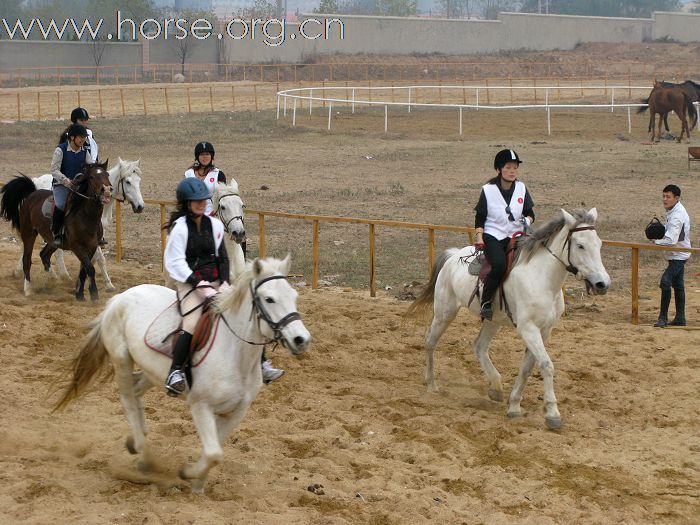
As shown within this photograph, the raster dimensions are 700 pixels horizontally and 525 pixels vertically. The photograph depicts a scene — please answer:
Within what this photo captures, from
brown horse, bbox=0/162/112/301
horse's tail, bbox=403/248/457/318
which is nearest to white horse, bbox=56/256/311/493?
horse's tail, bbox=403/248/457/318

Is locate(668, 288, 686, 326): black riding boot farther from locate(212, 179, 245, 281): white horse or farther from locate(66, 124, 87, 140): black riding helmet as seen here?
locate(66, 124, 87, 140): black riding helmet

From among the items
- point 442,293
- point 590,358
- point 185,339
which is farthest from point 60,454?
point 590,358

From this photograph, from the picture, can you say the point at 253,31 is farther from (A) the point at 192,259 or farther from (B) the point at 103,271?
(A) the point at 192,259

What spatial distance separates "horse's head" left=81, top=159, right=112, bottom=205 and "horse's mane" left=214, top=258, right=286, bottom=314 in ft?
20.9

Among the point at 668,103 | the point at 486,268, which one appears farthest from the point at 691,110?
the point at 486,268

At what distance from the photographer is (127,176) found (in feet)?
44.4

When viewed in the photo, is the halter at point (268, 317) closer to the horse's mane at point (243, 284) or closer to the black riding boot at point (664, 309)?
the horse's mane at point (243, 284)

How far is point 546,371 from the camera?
9.08m

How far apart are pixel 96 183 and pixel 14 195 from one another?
2387mm

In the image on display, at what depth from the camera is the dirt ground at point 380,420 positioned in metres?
7.17

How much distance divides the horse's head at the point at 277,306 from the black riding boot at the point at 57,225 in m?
7.50

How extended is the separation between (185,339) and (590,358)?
5686 mm

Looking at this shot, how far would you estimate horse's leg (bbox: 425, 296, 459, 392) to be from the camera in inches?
405

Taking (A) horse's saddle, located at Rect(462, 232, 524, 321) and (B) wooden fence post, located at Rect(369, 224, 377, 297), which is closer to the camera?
(A) horse's saddle, located at Rect(462, 232, 524, 321)
